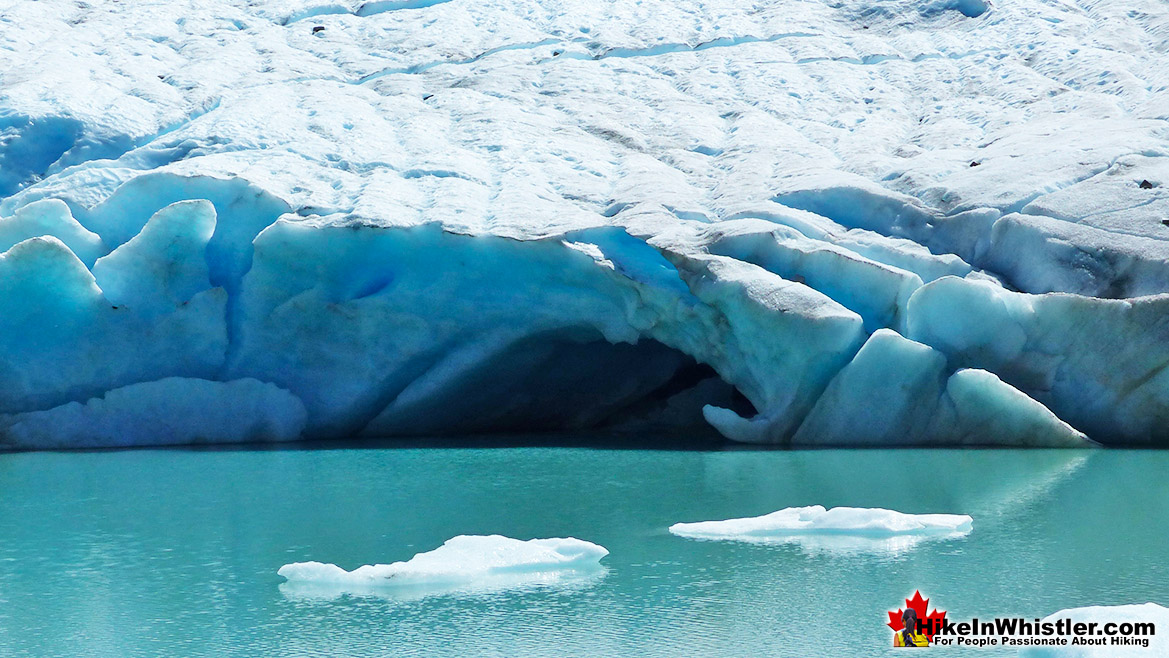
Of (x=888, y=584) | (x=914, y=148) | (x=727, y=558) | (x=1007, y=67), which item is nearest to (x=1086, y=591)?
(x=888, y=584)

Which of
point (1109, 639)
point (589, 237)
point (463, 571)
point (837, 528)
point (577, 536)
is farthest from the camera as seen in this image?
point (589, 237)

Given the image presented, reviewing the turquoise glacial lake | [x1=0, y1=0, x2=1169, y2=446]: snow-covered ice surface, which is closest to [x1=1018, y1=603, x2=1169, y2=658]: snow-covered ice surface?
the turquoise glacial lake

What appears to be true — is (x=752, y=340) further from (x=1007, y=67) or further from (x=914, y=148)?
(x=1007, y=67)

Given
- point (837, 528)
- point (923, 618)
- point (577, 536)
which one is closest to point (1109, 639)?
point (923, 618)

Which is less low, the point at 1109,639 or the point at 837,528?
the point at 837,528

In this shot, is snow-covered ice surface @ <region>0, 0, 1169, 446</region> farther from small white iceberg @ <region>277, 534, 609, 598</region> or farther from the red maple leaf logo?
the red maple leaf logo

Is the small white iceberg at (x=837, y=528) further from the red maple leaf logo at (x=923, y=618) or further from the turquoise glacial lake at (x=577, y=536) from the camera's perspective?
the red maple leaf logo at (x=923, y=618)

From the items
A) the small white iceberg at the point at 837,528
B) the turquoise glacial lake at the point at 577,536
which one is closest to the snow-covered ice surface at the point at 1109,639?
the turquoise glacial lake at the point at 577,536

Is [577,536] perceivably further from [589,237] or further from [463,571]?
[589,237]
